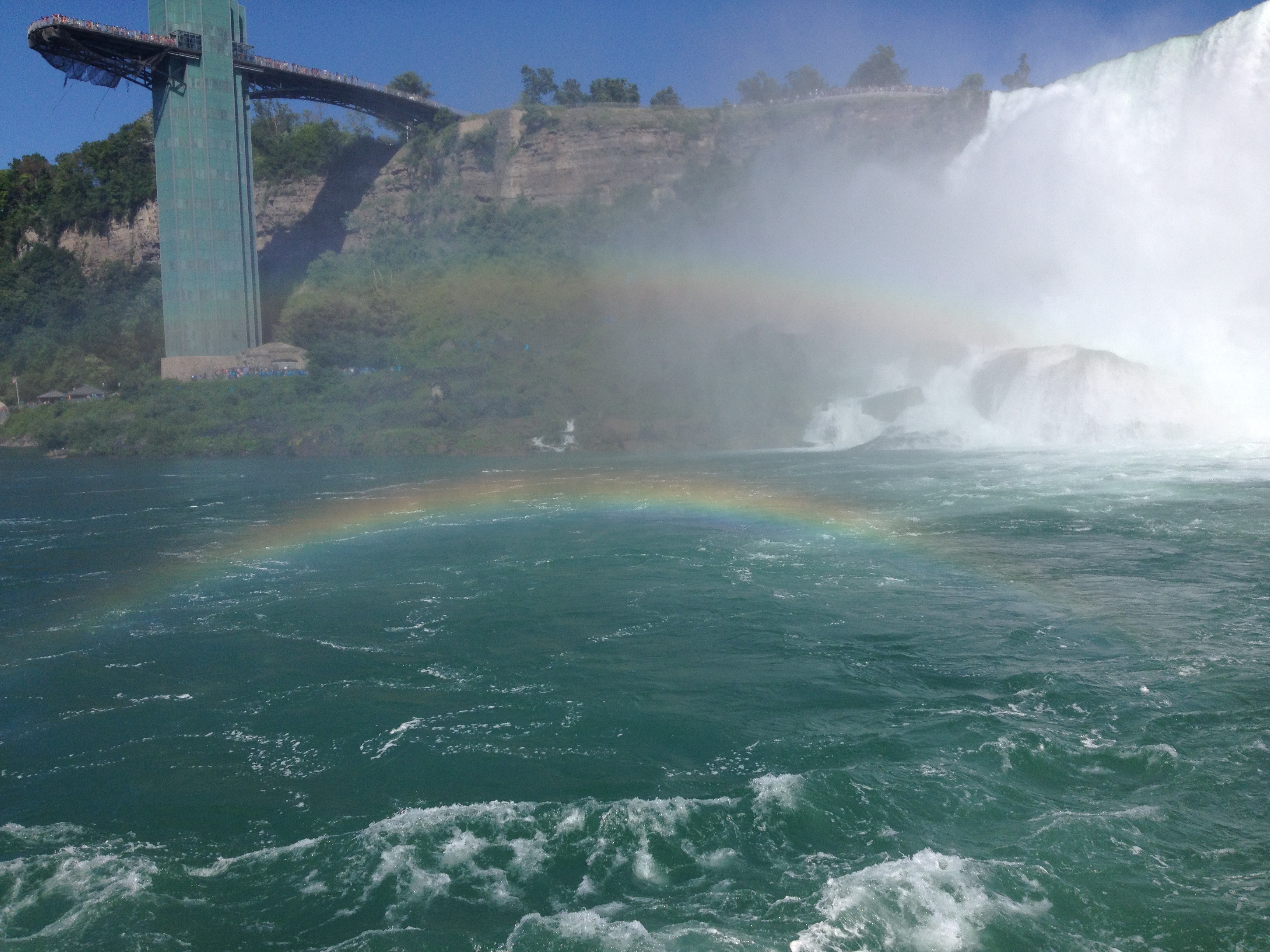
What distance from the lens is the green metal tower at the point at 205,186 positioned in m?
47.4

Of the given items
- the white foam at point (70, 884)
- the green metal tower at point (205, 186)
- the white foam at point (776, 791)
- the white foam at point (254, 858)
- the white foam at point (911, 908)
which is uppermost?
the green metal tower at point (205, 186)

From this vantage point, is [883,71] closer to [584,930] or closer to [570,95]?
[570,95]

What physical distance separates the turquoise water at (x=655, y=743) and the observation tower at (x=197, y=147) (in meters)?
35.3

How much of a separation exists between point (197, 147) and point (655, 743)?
162 feet

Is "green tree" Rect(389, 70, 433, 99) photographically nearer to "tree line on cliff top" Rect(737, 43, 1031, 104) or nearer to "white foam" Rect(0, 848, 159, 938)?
"tree line on cliff top" Rect(737, 43, 1031, 104)

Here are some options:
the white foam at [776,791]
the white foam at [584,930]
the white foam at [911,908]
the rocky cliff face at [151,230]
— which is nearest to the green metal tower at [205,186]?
the rocky cliff face at [151,230]

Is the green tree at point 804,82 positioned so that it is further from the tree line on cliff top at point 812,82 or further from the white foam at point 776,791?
the white foam at point 776,791

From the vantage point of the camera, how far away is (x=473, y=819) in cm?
736

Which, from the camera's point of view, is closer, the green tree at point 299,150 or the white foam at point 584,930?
the white foam at point 584,930

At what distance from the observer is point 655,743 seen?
28.6 ft

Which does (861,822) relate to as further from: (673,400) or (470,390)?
(470,390)

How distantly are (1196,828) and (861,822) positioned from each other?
2.35 metres

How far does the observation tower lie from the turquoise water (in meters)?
35.3

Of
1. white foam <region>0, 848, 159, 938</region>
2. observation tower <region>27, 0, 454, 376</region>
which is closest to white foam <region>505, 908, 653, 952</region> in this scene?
white foam <region>0, 848, 159, 938</region>
